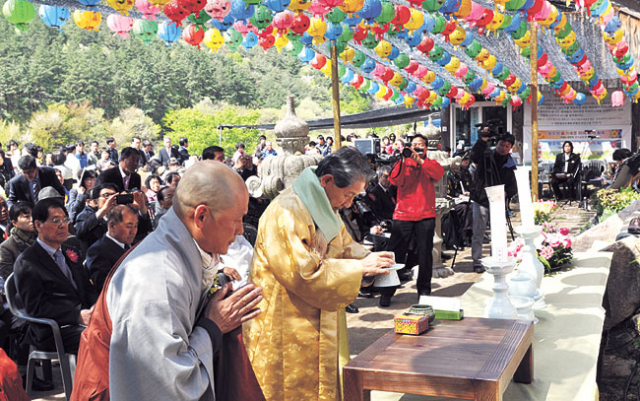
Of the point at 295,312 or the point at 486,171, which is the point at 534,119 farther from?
the point at 295,312

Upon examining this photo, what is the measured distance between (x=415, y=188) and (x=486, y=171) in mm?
1538

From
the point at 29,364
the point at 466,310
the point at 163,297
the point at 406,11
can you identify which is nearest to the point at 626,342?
the point at 466,310

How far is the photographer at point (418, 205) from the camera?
20.2ft

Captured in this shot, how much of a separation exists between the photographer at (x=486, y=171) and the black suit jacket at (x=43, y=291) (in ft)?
14.6

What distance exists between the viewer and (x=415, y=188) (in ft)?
20.4

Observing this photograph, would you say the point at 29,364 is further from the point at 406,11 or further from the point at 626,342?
the point at 406,11

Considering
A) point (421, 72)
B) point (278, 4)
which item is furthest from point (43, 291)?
point (421, 72)

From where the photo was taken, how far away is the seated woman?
1538cm

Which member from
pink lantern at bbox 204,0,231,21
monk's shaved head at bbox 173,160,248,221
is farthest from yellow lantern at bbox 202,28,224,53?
monk's shaved head at bbox 173,160,248,221

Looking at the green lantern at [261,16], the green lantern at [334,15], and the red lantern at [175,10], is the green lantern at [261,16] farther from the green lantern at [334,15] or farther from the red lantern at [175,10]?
the red lantern at [175,10]

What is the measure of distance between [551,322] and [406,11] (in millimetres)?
6387

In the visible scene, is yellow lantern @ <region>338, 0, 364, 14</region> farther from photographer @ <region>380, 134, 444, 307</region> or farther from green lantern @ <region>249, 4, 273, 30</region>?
photographer @ <region>380, 134, 444, 307</region>

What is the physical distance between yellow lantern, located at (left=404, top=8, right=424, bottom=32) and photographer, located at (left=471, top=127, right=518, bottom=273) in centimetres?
274

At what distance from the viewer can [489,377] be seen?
2.27 metres
